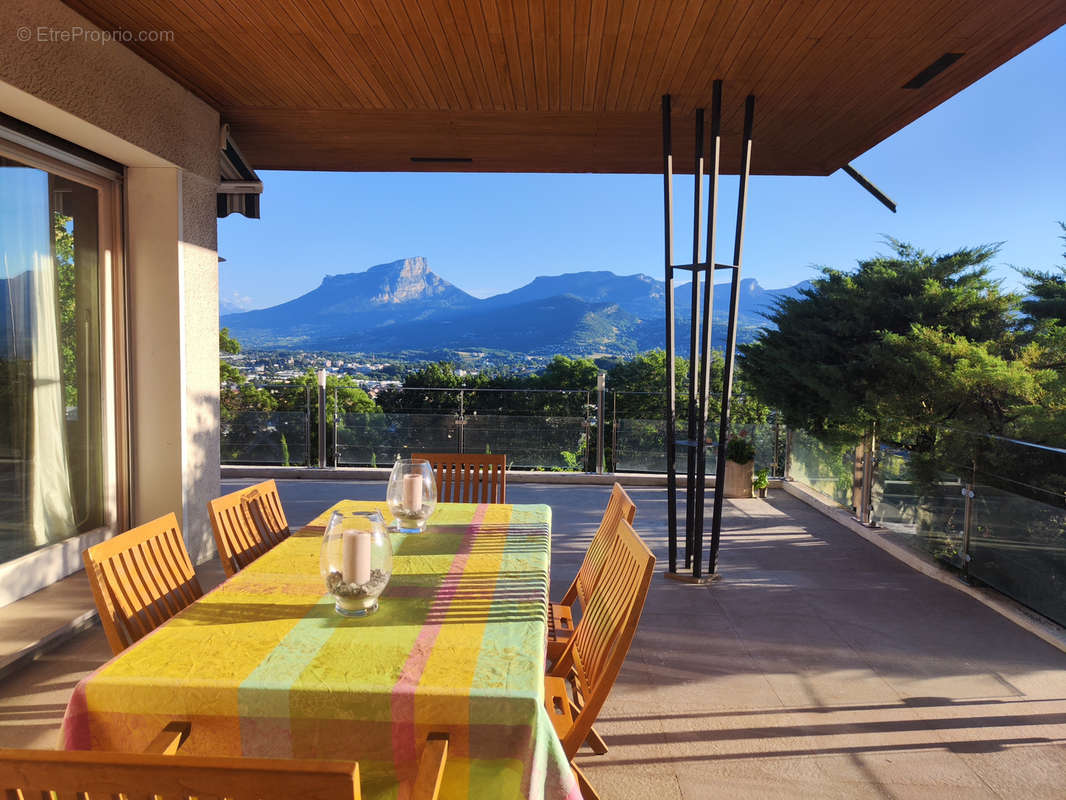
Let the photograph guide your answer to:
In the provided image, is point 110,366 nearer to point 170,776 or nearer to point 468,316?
point 170,776

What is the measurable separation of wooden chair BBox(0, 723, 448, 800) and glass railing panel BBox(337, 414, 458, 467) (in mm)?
7556

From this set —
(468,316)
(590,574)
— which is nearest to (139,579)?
(590,574)

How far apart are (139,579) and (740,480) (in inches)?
247

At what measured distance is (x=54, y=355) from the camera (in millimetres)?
3832

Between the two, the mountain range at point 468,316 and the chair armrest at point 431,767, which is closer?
the chair armrest at point 431,767

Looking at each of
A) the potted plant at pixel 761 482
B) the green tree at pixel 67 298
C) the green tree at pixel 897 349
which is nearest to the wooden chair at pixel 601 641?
the green tree at pixel 67 298

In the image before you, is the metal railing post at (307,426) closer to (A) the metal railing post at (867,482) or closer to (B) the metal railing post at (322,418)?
(B) the metal railing post at (322,418)

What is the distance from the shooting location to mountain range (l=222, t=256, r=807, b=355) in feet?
149

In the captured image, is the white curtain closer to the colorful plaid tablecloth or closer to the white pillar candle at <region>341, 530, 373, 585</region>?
the colorful plaid tablecloth

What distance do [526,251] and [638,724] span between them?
7431 centimetres

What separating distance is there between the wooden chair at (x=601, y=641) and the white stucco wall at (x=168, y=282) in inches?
126

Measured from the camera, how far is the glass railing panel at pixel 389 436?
8.45 metres

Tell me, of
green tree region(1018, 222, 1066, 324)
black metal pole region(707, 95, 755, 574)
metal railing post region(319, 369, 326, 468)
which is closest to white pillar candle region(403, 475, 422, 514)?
black metal pole region(707, 95, 755, 574)

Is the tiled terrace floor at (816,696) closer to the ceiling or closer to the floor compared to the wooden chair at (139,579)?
closer to the floor
